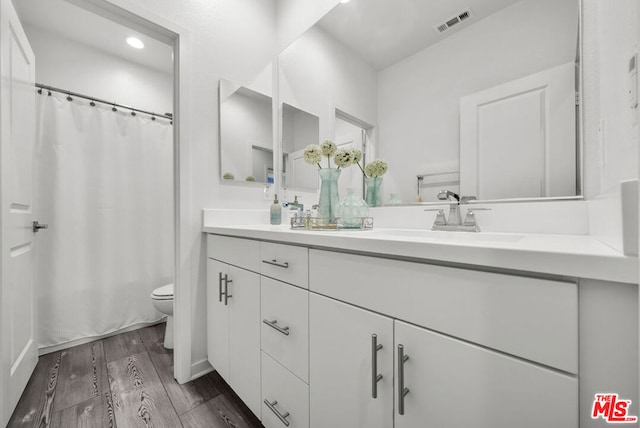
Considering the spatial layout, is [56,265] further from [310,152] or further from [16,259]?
[310,152]

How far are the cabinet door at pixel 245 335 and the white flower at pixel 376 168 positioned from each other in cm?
76

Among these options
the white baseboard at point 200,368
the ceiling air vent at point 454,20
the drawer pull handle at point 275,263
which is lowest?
the white baseboard at point 200,368

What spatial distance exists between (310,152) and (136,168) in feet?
5.61

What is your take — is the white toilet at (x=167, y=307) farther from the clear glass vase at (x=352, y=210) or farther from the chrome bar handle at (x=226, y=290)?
the clear glass vase at (x=352, y=210)

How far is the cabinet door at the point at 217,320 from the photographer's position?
129 centimetres

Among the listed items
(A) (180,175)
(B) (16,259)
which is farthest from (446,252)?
(B) (16,259)

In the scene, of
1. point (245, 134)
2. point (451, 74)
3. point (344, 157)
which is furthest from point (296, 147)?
point (451, 74)

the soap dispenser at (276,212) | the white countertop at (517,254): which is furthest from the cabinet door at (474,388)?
the soap dispenser at (276,212)

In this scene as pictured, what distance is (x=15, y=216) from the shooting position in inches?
48.3

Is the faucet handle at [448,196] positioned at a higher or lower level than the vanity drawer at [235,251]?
higher

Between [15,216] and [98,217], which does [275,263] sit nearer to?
[15,216]

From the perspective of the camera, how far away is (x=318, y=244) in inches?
31.0

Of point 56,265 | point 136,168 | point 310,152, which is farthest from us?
point 136,168

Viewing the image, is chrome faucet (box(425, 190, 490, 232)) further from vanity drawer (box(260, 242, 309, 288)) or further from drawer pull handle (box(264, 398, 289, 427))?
drawer pull handle (box(264, 398, 289, 427))
